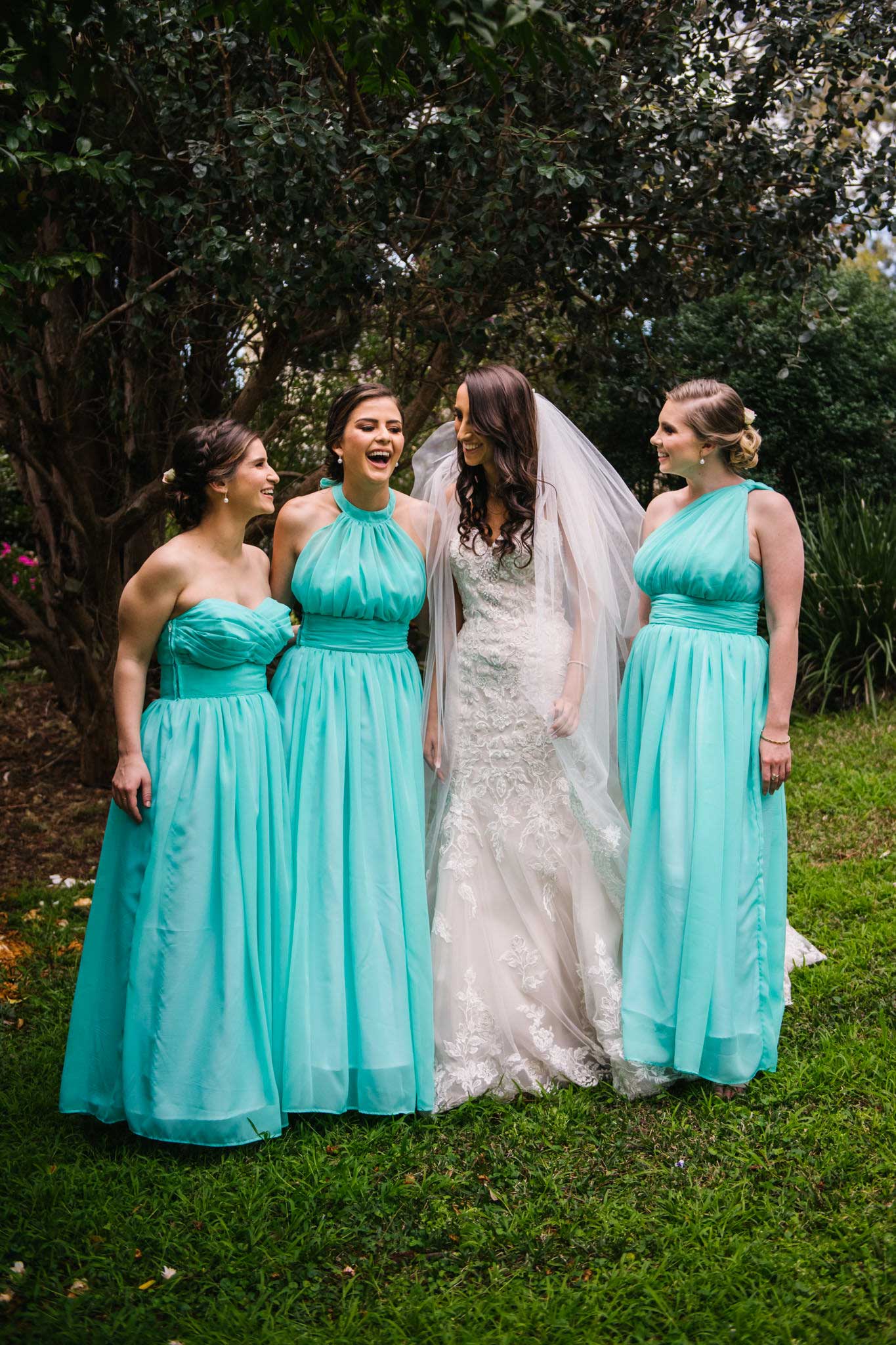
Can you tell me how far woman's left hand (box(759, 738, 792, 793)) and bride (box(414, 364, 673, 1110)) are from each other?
1.66 feet

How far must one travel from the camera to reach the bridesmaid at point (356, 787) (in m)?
3.61

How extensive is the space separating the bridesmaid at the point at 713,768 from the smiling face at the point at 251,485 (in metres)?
1.29

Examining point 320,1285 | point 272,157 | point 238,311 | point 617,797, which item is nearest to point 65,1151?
point 320,1285

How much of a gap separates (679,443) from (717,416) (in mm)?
148

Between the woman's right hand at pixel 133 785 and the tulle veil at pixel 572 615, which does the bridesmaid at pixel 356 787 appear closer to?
the tulle veil at pixel 572 615

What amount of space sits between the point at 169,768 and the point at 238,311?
11.0 feet

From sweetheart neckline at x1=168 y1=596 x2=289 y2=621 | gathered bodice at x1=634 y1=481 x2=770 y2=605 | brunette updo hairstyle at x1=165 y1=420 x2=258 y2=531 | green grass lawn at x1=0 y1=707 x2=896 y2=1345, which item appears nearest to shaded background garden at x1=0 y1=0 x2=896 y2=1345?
green grass lawn at x1=0 y1=707 x2=896 y2=1345

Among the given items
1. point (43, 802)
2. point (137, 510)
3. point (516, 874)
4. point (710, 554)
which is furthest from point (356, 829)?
point (43, 802)

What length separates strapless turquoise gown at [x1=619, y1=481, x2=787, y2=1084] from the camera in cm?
370

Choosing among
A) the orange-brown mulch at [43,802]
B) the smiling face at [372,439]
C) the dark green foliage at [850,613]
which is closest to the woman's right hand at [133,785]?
the smiling face at [372,439]

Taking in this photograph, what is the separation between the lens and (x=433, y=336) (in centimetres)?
556

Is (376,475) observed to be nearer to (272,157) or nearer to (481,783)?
(481,783)

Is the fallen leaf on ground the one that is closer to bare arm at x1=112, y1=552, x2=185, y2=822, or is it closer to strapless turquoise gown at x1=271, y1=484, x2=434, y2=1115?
bare arm at x1=112, y1=552, x2=185, y2=822

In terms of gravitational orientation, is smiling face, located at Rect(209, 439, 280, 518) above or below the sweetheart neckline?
above
